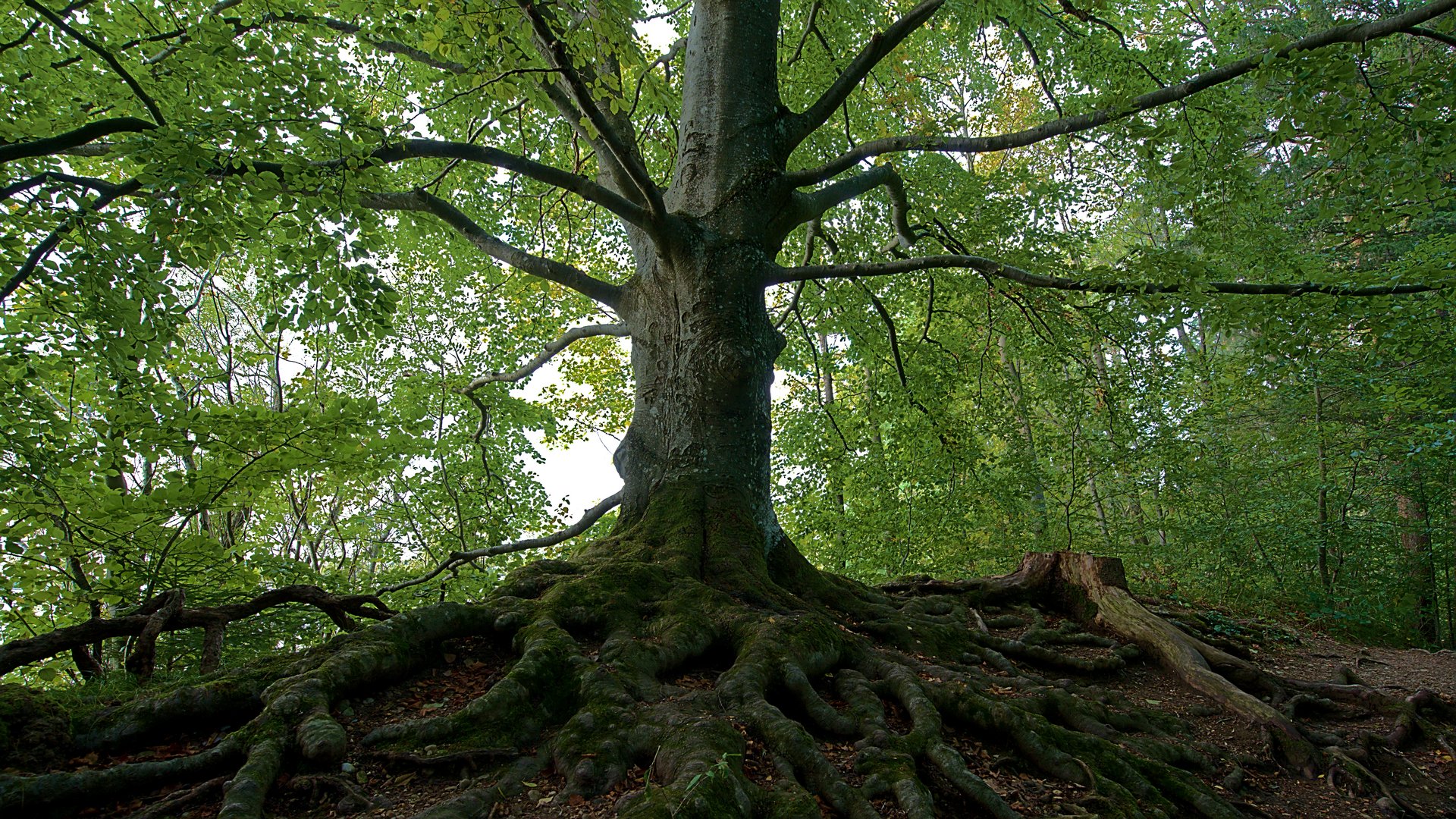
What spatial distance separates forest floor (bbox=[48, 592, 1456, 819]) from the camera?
2305 millimetres

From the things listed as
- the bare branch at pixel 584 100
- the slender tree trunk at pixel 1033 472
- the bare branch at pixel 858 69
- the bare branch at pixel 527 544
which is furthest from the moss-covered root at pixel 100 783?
the slender tree trunk at pixel 1033 472

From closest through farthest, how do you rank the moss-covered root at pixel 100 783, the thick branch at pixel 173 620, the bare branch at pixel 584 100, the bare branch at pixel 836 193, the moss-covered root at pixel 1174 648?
the moss-covered root at pixel 100 783 < the thick branch at pixel 173 620 < the bare branch at pixel 584 100 < the moss-covered root at pixel 1174 648 < the bare branch at pixel 836 193

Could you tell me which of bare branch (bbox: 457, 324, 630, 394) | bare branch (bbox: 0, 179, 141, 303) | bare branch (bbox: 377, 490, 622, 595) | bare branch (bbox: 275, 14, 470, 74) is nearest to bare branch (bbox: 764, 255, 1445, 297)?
bare branch (bbox: 377, 490, 622, 595)

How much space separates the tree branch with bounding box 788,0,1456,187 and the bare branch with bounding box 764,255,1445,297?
904 mm

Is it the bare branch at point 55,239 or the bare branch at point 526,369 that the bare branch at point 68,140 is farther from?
the bare branch at point 526,369

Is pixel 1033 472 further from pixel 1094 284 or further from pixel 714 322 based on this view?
pixel 714 322

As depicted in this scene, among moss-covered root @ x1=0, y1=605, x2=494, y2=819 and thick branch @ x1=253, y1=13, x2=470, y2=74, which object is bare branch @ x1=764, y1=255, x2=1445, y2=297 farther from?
moss-covered root @ x1=0, y1=605, x2=494, y2=819

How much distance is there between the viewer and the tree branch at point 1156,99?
4000mm

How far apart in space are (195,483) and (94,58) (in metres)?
4.07

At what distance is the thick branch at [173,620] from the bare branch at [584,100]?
9.45 ft

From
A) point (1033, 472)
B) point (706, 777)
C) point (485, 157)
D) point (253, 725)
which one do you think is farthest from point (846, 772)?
point (1033, 472)

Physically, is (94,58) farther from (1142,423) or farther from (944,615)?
(1142,423)

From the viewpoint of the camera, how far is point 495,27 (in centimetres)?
373

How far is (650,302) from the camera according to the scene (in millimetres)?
5645
